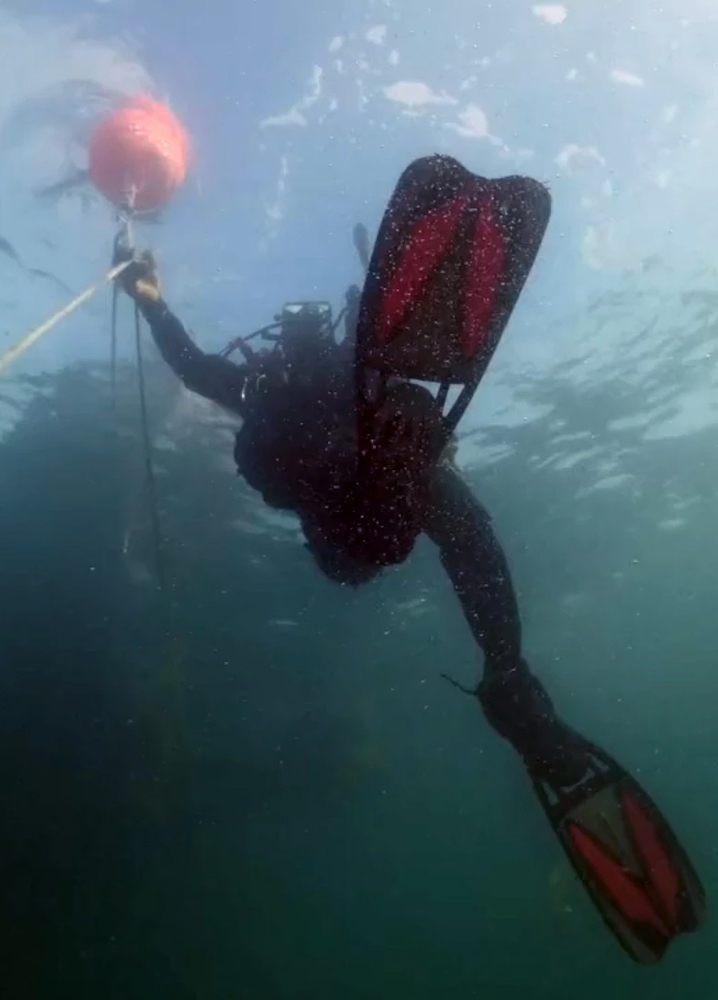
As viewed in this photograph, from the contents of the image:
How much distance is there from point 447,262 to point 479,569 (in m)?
3.36

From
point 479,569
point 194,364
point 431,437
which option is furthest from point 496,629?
point 194,364

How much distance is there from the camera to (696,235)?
45.9 ft

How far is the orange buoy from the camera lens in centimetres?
661

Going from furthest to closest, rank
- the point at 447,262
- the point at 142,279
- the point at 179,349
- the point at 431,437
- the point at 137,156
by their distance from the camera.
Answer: the point at 142,279
the point at 179,349
the point at 137,156
the point at 431,437
the point at 447,262

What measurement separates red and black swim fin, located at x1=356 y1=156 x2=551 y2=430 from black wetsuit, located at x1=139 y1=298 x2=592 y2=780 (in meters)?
1.46

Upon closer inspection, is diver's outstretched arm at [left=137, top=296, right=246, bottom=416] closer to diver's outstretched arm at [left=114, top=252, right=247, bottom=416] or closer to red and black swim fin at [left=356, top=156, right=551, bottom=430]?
diver's outstretched arm at [left=114, top=252, right=247, bottom=416]

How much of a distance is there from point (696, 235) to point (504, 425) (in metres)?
6.48

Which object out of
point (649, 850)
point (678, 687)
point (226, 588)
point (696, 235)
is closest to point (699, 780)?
point (678, 687)

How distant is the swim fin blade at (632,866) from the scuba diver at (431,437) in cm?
1

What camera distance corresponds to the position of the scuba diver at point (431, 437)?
362cm

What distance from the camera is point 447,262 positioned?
3615mm

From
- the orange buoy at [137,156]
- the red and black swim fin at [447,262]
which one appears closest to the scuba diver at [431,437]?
the red and black swim fin at [447,262]

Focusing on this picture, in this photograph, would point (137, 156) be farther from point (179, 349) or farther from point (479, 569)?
point (479, 569)

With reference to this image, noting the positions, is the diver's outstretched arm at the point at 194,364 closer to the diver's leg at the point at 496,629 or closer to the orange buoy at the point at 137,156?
the orange buoy at the point at 137,156
